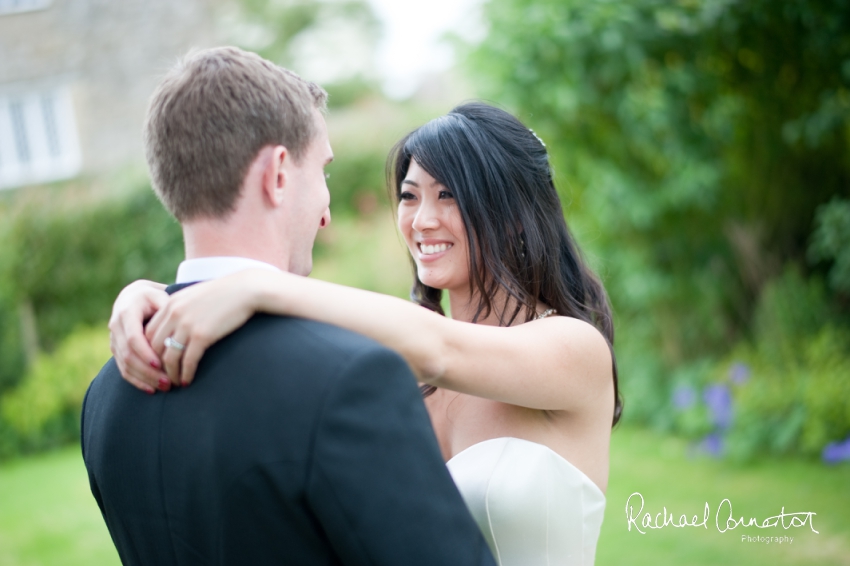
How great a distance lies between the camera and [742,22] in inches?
229

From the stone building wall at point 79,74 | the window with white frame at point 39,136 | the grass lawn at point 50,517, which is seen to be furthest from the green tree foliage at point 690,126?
the window with white frame at point 39,136

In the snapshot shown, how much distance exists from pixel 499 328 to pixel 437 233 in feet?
2.34

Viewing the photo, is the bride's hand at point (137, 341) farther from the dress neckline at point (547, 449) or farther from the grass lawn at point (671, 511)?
the grass lawn at point (671, 511)

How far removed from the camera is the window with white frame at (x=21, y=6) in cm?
1842

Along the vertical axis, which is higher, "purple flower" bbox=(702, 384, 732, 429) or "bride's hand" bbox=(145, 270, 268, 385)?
"bride's hand" bbox=(145, 270, 268, 385)

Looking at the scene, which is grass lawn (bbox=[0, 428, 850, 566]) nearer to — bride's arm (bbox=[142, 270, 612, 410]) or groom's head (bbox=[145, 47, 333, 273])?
bride's arm (bbox=[142, 270, 612, 410])

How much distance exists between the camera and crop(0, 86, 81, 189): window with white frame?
18766 millimetres

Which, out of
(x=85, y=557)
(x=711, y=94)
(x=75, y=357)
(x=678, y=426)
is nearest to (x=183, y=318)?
(x=85, y=557)

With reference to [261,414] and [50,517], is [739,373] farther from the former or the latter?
[50,517]

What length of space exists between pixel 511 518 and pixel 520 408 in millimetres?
363

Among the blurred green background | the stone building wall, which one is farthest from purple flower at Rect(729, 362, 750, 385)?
the stone building wall

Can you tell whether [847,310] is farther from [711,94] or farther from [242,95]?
[242,95]

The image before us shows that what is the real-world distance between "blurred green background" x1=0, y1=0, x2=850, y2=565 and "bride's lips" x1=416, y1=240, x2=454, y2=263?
2.27 metres

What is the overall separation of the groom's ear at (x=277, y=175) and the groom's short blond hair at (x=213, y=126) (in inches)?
1.0
